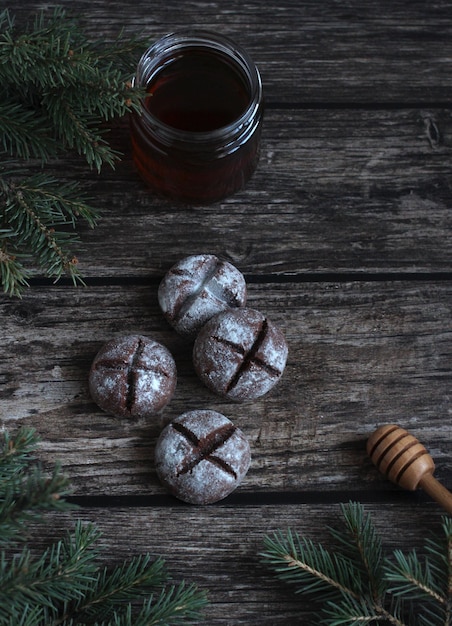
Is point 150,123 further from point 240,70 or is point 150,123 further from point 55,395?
point 55,395

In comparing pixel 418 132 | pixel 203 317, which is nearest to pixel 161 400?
→ pixel 203 317

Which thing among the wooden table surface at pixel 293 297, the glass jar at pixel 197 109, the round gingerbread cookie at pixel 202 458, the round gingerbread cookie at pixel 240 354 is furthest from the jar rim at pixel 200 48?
the round gingerbread cookie at pixel 202 458

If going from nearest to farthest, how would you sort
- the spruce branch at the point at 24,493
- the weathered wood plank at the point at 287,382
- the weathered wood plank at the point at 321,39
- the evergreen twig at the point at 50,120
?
the spruce branch at the point at 24,493 < the evergreen twig at the point at 50,120 < the weathered wood plank at the point at 287,382 < the weathered wood plank at the point at 321,39

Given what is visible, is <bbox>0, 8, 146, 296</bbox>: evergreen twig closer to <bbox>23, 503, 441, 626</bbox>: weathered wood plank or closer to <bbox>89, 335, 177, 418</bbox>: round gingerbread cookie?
<bbox>89, 335, 177, 418</bbox>: round gingerbread cookie

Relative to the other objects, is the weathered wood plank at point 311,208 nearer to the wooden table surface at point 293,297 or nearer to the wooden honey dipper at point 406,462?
the wooden table surface at point 293,297

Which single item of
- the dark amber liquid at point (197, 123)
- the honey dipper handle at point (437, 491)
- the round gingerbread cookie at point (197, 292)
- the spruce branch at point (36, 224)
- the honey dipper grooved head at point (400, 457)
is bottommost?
the honey dipper handle at point (437, 491)

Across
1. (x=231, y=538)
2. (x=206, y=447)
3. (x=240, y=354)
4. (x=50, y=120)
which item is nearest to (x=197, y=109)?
(x=50, y=120)
